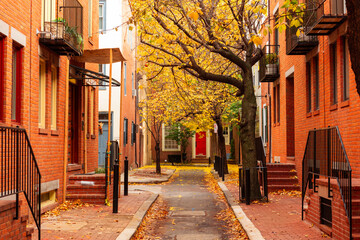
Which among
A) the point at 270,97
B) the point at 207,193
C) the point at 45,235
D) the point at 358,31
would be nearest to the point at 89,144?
the point at 207,193

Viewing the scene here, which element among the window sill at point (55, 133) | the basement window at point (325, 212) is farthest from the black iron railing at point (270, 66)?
the basement window at point (325, 212)

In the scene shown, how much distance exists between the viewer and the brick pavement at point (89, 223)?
8.53m

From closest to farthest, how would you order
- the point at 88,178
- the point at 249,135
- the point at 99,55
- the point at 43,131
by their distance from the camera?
the point at 43,131 < the point at 88,178 < the point at 99,55 < the point at 249,135

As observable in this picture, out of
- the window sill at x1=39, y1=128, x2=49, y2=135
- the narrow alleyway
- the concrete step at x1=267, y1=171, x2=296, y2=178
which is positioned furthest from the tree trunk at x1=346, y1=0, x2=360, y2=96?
the concrete step at x1=267, y1=171, x2=296, y2=178

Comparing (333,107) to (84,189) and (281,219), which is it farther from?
(84,189)

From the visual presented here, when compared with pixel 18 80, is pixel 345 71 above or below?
above

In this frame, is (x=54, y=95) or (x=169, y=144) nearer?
(x=54, y=95)

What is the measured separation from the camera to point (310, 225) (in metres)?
9.34

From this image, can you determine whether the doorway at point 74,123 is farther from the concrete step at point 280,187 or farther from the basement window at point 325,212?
the basement window at point 325,212

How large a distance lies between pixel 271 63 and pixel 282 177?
613 centimetres

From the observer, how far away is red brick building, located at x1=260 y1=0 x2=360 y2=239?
8336 millimetres

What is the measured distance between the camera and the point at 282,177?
664 inches

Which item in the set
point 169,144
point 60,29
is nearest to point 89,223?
point 60,29

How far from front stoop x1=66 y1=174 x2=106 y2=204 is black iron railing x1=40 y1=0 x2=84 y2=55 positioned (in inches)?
141
